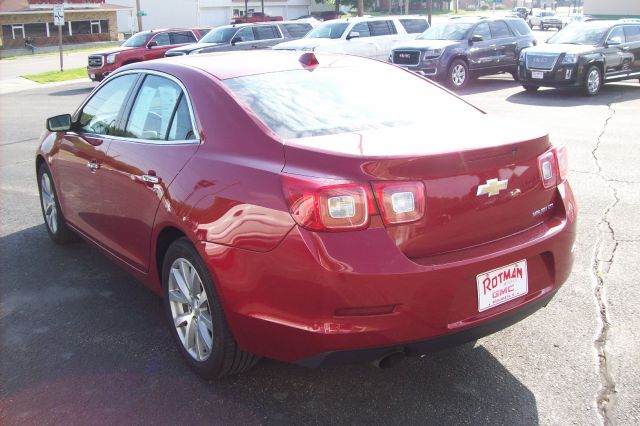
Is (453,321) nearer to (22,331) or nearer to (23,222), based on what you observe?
(22,331)

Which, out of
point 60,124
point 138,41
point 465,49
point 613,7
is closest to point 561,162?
point 60,124

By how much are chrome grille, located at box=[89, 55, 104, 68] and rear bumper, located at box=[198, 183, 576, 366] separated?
2147 cm

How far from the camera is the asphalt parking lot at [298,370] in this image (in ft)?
10.2

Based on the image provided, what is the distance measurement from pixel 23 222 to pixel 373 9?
94.2 meters

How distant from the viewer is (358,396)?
→ 3.25 metres

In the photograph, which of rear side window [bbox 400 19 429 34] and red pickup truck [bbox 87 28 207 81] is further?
red pickup truck [bbox 87 28 207 81]

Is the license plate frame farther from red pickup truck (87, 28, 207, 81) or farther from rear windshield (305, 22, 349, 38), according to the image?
red pickup truck (87, 28, 207, 81)

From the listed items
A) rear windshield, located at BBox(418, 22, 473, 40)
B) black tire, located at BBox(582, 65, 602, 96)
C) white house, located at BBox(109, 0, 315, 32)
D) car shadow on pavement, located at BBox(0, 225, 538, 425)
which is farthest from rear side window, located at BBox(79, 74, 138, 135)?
white house, located at BBox(109, 0, 315, 32)

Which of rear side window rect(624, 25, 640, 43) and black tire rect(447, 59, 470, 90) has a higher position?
rear side window rect(624, 25, 640, 43)

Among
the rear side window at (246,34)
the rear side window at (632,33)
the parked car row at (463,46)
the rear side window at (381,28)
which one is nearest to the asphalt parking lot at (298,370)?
the parked car row at (463,46)

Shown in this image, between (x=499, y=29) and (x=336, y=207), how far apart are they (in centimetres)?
1693

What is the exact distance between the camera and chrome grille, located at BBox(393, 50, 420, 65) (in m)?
16.8

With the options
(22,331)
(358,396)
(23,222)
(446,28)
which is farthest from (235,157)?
(446,28)

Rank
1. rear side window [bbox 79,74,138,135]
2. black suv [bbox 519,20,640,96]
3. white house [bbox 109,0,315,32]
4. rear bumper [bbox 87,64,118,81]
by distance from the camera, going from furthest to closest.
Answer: white house [bbox 109,0,315,32]
rear bumper [bbox 87,64,118,81]
black suv [bbox 519,20,640,96]
rear side window [bbox 79,74,138,135]
